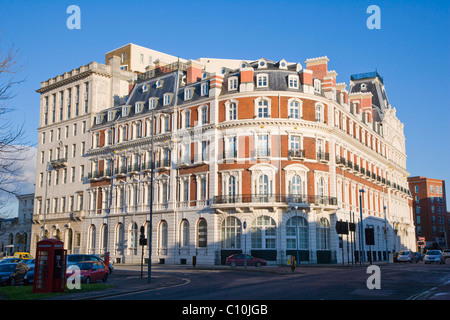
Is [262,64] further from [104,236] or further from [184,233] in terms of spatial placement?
[104,236]

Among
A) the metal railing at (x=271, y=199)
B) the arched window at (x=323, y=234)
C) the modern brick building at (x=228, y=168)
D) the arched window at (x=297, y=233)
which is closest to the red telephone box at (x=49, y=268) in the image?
the modern brick building at (x=228, y=168)

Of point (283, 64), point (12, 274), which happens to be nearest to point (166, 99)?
point (283, 64)

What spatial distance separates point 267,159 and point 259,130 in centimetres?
317

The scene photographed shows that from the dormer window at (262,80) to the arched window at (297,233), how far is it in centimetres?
1449

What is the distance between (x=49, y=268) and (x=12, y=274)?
7.26m

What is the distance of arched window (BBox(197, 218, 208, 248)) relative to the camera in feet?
170

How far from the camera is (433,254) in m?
53.2

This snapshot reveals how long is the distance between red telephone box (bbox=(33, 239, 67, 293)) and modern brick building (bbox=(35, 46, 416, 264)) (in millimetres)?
21065

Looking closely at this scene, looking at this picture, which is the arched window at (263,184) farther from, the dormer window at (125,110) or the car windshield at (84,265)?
the car windshield at (84,265)

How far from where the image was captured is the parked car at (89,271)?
26.8m

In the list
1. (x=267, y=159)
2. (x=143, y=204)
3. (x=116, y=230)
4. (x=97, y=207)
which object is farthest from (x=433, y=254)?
(x=97, y=207)

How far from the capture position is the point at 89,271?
1065 inches

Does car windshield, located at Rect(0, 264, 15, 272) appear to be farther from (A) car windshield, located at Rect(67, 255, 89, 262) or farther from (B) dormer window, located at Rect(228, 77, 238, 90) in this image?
(B) dormer window, located at Rect(228, 77, 238, 90)

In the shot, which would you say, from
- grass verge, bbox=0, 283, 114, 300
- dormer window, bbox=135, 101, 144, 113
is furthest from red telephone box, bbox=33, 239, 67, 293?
dormer window, bbox=135, 101, 144, 113
